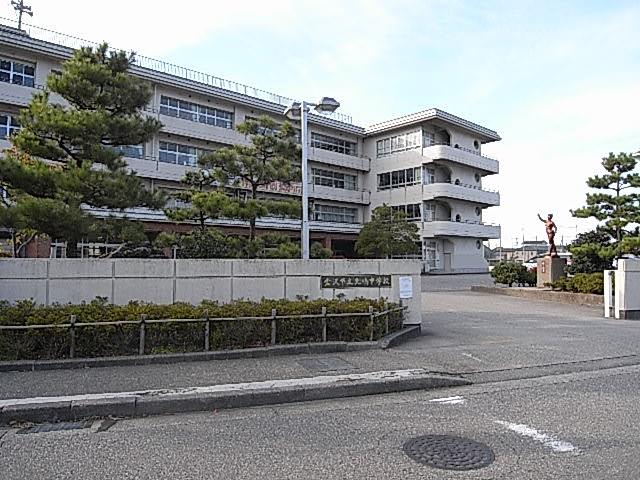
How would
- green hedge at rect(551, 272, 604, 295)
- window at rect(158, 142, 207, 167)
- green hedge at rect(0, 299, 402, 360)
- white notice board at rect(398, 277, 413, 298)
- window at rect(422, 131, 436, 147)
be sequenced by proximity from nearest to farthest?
1. green hedge at rect(0, 299, 402, 360)
2. white notice board at rect(398, 277, 413, 298)
3. green hedge at rect(551, 272, 604, 295)
4. window at rect(158, 142, 207, 167)
5. window at rect(422, 131, 436, 147)

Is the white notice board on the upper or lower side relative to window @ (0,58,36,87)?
lower

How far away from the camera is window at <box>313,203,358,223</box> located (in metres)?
44.4

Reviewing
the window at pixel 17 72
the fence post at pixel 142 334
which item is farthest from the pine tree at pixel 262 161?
the window at pixel 17 72

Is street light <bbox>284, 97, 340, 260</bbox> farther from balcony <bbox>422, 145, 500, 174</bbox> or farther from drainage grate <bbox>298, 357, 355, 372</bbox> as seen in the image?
balcony <bbox>422, 145, 500, 174</bbox>

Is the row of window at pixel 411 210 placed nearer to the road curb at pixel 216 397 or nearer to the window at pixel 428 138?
the window at pixel 428 138

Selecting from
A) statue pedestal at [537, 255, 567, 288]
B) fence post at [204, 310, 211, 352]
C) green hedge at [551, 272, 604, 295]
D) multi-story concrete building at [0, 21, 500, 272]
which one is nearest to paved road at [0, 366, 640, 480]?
fence post at [204, 310, 211, 352]

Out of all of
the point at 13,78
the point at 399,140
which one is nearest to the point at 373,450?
the point at 13,78

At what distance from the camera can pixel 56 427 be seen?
529cm

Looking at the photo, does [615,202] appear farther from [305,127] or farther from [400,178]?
[400,178]

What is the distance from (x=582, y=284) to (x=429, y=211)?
25872mm

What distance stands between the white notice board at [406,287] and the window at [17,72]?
2756cm

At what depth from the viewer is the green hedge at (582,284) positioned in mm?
18250

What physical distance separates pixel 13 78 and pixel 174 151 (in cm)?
986

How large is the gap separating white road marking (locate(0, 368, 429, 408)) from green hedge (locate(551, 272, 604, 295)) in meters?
13.5
